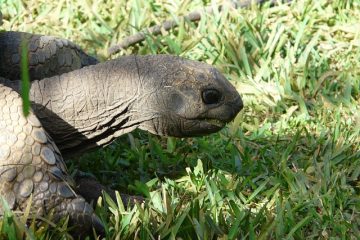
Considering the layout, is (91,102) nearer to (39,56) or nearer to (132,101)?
(132,101)

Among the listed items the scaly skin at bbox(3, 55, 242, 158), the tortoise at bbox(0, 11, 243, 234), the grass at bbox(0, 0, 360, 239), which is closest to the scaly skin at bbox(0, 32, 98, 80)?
the tortoise at bbox(0, 11, 243, 234)

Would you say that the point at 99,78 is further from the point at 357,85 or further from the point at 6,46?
the point at 357,85

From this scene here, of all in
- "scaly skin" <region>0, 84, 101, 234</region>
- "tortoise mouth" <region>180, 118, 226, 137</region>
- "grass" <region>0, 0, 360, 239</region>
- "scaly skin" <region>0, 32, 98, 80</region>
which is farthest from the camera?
"scaly skin" <region>0, 32, 98, 80</region>

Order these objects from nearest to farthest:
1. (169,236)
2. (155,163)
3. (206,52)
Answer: (169,236)
(155,163)
(206,52)

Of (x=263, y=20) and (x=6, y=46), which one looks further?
(x=263, y=20)

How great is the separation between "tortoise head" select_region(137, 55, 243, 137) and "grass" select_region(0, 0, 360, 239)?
0.92ft

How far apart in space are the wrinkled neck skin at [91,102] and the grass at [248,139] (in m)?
0.27

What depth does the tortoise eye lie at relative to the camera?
2.82 m

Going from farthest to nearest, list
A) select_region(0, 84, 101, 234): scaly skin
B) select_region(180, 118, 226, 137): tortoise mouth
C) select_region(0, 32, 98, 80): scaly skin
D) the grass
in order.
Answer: select_region(0, 32, 98, 80): scaly skin, select_region(180, 118, 226, 137): tortoise mouth, the grass, select_region(0, 84, 101, 234): scaly skin

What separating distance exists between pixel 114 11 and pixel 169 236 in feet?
8.75

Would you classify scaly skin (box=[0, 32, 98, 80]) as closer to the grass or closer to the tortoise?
the tortoise

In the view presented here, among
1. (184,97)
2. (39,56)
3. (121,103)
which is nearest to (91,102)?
(121,103)

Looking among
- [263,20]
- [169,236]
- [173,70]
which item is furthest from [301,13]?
[169,236]

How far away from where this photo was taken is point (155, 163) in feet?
11.3
